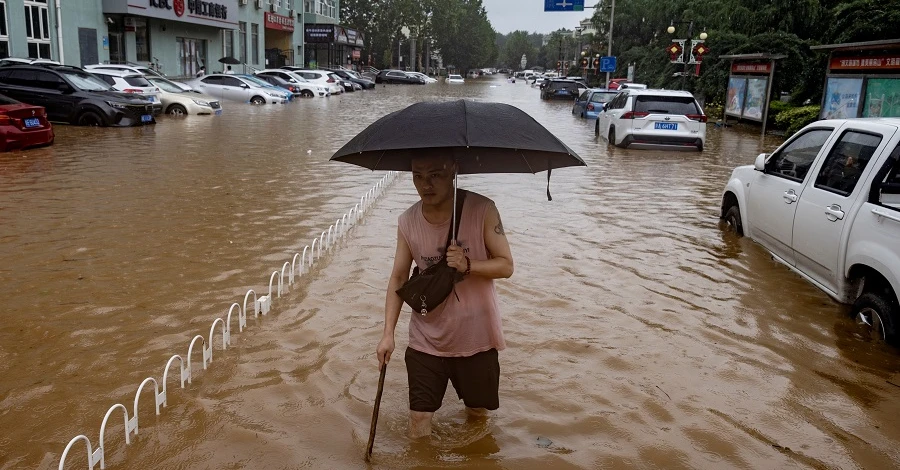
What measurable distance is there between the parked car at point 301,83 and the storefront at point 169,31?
15.3ft

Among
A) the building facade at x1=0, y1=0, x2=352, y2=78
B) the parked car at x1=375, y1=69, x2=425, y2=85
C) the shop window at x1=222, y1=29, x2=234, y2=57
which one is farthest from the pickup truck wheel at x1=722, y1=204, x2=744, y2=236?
the parked car at x1=375, y1=69, x2=425, y2=85

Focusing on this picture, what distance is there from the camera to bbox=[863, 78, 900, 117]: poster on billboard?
15.9 m

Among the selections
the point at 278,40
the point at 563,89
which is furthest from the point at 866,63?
the point at 278,40

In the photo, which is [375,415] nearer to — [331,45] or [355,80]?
[355,80]

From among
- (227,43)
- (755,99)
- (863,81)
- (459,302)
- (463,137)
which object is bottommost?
(459,302)

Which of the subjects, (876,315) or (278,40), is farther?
(278,40)

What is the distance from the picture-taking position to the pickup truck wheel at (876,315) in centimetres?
505

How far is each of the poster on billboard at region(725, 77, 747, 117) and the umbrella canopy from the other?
24.9 meters

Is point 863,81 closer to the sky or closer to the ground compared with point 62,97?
closer to the sky

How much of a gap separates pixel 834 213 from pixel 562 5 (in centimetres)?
4295

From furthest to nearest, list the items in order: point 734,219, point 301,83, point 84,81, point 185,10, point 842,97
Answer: point 301,83, point 185,10, point 84,81, point 842,97, point 734,219

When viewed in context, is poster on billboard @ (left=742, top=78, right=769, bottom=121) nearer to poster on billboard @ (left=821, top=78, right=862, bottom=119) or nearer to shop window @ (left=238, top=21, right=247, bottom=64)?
poster on billboard @ (left=821, top=78, right=862, bottom=119)

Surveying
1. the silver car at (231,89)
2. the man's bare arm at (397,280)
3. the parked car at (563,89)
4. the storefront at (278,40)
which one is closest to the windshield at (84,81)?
the silver car at (231,89)

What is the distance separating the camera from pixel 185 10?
1511 inches
